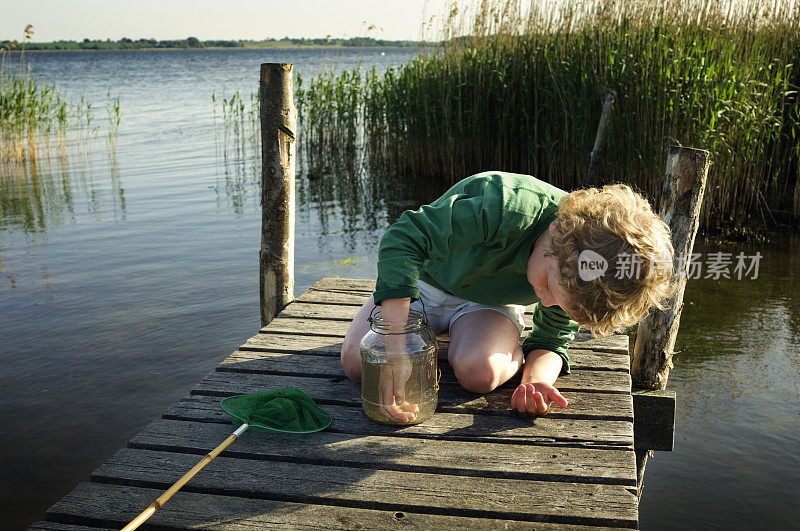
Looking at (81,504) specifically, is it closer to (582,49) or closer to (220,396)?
(220,396)

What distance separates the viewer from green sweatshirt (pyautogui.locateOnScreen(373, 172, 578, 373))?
2221 millimetres

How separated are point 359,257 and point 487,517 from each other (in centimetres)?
554

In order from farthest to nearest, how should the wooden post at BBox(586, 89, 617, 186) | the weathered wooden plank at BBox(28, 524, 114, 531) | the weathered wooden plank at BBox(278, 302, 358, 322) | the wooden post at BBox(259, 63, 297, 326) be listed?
the wooden post at BBox(586, 89, 617, 186), the wooden post at BBox(259, 63, 297, 326), the weathered wooden plank at BBox(278, 302, 358, 322), the weathered wooden plank at BBox(28, 524, 114, 531)

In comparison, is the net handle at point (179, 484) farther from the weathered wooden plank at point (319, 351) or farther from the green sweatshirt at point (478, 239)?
the weathered wooden plank at point (319, 351)

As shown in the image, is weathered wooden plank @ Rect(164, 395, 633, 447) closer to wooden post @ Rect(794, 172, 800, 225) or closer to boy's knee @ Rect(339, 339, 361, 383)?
boy's knee @ Rect(339, 339, 361, 383)

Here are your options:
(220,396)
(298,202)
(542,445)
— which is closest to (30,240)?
(298,202)

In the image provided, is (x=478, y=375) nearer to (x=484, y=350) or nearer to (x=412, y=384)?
(x=484, y=350)

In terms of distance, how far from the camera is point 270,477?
2150 millimetres

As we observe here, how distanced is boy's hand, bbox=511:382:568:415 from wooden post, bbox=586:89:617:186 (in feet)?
16.1

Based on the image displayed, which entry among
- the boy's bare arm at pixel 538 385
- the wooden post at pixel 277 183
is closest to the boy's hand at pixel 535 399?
the boy's bare arm at pixel 538 385

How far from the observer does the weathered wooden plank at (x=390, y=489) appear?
1.98 metres

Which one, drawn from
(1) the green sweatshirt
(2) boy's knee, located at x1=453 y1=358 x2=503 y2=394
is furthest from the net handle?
(2) boy's knee, located at x1=453 y1=358 x2=503 y2=394

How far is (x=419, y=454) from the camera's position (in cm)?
228

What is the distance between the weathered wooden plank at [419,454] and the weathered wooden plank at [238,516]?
24 centimetres
